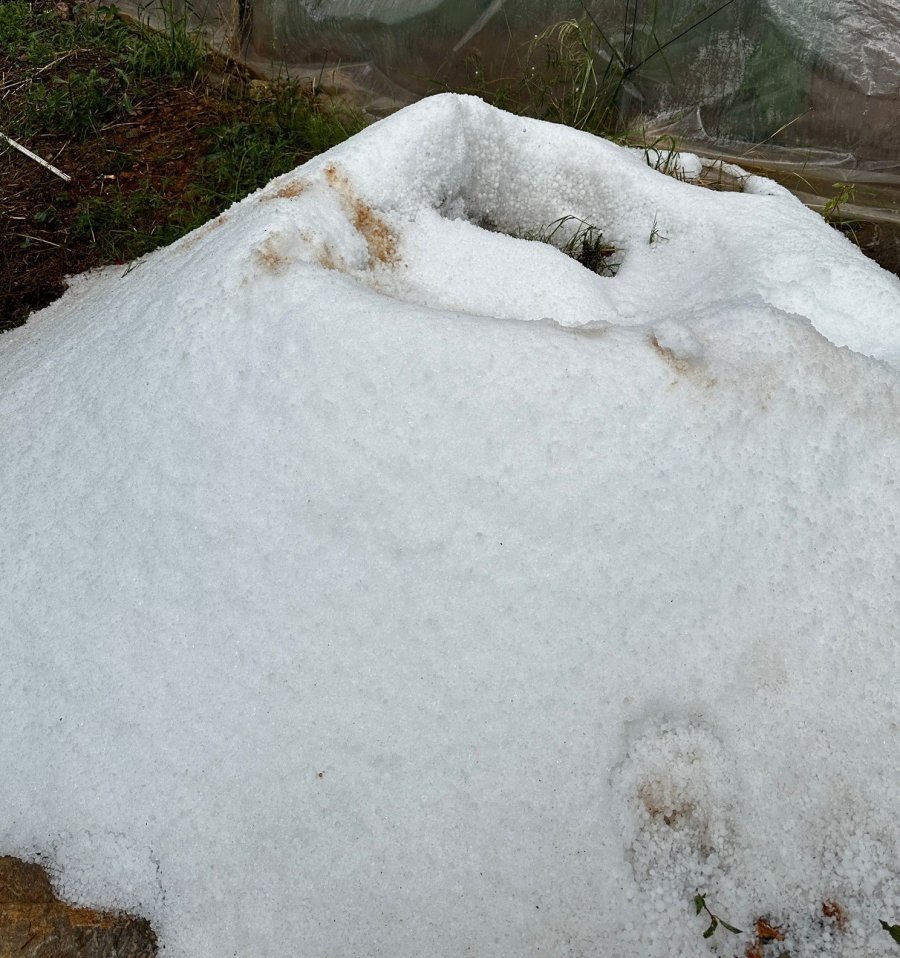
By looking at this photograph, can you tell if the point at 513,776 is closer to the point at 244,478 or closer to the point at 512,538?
the point at 512,538

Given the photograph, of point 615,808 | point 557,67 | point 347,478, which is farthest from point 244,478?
point 557,67

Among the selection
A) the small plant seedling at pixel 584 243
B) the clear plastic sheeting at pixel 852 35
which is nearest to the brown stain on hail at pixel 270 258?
the small plant seedling at pixel 584 243

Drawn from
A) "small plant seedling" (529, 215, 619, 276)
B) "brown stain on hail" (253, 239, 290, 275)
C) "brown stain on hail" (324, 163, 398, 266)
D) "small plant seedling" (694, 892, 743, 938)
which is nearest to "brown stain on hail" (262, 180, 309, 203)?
"brown stain on hail" (324, 163, 398, 266)

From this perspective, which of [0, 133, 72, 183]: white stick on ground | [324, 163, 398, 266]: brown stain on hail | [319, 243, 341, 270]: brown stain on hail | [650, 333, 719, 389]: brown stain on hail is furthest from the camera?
[0, 133, 72, 183]: white stick on ground

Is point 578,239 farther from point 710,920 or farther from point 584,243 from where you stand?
point 710,920

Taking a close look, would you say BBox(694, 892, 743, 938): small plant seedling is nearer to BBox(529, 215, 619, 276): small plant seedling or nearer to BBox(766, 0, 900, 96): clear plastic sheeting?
BBox(529, 215, 619, 276): small plant seedling

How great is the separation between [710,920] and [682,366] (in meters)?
0.86

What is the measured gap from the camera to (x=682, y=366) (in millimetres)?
1324

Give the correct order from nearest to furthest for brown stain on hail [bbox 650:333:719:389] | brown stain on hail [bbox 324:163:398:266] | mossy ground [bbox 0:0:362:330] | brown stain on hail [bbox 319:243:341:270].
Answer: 1. brown stain on hail [bbox 650:333:719:389]
2. brown stain on hail [bbox 319:243:341:270]
3. brown stain on hail [bbox 324:163:398:266]
4. mossy ground [bbox 0:0:362:330]

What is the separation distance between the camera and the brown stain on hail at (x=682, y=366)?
132 centimetres

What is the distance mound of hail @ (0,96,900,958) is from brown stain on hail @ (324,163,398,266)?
20 centimetres

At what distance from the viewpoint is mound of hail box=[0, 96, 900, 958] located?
3.78ft

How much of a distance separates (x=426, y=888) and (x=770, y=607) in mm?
696

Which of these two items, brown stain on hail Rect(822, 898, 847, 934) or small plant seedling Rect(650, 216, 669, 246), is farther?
small plant seedling Rect(650, 216, 669, 246)
